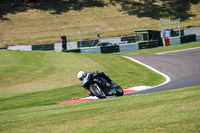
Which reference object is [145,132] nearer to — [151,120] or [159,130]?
[159,130]

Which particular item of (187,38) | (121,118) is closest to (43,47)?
(187,38)

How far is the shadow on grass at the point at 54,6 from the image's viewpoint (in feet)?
183

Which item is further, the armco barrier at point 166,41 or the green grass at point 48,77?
the armco barrier at point 166,41

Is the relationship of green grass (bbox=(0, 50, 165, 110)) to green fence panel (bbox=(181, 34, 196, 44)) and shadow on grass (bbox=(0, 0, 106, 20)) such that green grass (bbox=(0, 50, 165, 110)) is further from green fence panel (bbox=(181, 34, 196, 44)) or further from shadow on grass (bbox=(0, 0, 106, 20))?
shadow on grass (bbox=(0, 0, 106, 20))

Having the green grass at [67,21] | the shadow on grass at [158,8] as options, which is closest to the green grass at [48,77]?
the green grass at [67,21]

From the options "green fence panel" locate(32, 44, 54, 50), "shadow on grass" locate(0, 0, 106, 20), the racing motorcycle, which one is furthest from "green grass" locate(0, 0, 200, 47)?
the racing motorcycle

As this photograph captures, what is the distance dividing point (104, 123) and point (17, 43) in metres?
42.1

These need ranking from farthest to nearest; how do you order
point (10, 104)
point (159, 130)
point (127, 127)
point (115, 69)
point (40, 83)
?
1. point (115, 69)
2. point (40, 83)
3. point (10, 104)
4. point (127, 127)
5. point (159, 130)

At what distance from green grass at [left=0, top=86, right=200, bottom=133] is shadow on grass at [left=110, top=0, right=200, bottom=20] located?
50.0 metres

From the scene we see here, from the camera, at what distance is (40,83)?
15461 mm

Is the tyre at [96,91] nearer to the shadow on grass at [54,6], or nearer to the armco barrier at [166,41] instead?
the armco barrier at [166,41]

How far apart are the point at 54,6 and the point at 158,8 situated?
2035cm

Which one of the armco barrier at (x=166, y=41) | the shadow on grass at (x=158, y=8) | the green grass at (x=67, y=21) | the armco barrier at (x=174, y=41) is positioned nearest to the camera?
the armco barrier at (x=166, y=41)

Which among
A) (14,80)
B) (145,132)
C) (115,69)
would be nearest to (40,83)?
(14,80)
